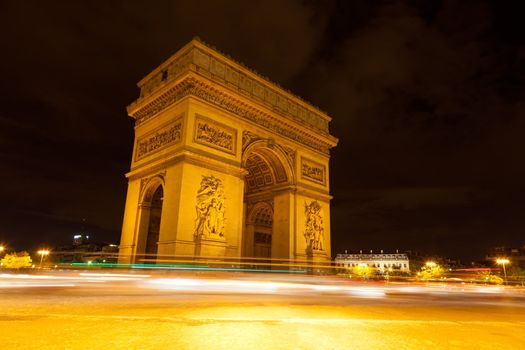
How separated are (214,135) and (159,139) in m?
3.26

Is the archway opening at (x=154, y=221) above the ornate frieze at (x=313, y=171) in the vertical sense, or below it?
below

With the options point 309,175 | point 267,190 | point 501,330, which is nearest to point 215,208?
point 267,190

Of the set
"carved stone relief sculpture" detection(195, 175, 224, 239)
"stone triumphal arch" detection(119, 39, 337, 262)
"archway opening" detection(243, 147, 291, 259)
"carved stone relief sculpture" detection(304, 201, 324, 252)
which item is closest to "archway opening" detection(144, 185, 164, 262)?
"stone triumphal arch" detection(119, 39, 337, 262)

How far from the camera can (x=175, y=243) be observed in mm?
15164

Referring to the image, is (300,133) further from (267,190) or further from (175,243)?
(175,243)

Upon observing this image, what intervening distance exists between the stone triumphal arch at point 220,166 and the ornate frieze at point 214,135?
0.06 metres

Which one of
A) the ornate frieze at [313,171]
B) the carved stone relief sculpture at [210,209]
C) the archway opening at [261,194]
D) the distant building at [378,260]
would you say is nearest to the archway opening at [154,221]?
the carved stone relief sculpture at [210,209]

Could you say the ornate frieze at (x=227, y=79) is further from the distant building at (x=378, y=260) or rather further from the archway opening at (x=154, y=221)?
the distant building at (x=378, y=260)

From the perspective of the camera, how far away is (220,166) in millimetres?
17969

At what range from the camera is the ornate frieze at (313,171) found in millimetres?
23234

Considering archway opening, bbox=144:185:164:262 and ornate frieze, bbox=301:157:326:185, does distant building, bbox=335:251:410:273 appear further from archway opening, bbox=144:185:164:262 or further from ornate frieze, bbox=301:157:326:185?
archway opening, bbox=144:185:164:262

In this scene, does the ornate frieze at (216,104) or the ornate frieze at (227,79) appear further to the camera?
the ornate frieze at (227,79)

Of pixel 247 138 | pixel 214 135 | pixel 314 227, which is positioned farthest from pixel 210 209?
pixel 314 227

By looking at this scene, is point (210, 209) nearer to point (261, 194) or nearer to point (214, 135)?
point (214, 135)
